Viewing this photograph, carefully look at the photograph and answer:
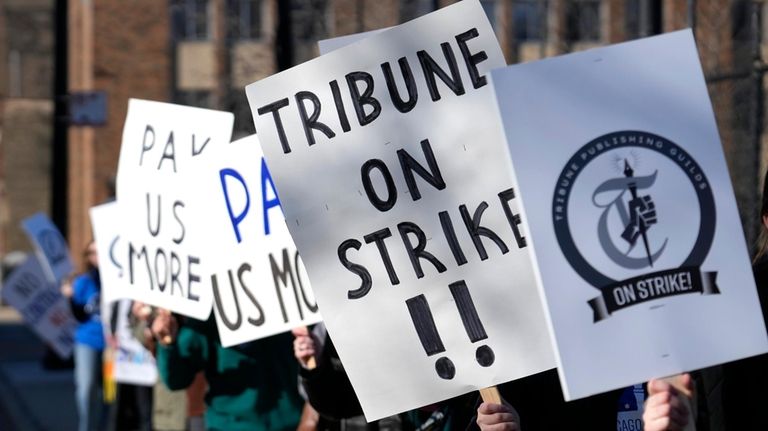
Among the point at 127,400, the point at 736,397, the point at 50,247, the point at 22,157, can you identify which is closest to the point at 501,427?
the point at 736,397

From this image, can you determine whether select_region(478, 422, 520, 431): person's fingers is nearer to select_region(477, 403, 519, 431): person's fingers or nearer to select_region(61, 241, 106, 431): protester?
select_region(477, 403, 519, 431): person's fingers

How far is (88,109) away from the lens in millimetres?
17516

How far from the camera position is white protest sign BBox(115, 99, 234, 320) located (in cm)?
597

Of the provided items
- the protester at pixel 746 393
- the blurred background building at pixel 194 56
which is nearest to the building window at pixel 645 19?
the blurred background building at pixel 194 56

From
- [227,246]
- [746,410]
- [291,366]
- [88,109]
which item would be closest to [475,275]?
[746,410]

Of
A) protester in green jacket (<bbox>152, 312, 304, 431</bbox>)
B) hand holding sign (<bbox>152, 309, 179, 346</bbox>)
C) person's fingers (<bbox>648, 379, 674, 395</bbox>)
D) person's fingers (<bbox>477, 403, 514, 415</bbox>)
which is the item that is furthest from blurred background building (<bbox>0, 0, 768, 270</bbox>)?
person's fingers (<bbox>648, 379, 674, 395</bbox>)

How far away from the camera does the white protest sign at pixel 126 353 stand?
10.5 metres

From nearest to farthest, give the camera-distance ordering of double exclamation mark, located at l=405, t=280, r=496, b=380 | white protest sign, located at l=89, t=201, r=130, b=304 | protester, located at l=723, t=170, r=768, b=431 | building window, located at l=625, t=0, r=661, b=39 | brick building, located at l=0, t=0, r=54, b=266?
protester, located at l=723, t=170, r=768, b=431
double exclamation mark, located at l=405, t=280, r=496, b=380
white protest sign, located at l=89, t=201, r=130, b=304
building window, located at l=625, t=0, r=661, b=39
brick building, located at l=0, t=0, r=54, b=266

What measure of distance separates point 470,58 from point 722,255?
102 cm

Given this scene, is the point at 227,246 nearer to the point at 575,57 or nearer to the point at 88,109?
the point at 575,57

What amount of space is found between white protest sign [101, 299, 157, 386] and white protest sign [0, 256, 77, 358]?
14.4ft

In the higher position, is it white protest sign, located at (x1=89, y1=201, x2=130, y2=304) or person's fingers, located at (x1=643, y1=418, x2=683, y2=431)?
white protest sign, located at (x1=89, y1=201, x2=130, y2=304)

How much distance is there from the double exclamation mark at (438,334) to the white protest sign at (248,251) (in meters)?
1.62

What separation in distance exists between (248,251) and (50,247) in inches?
368
